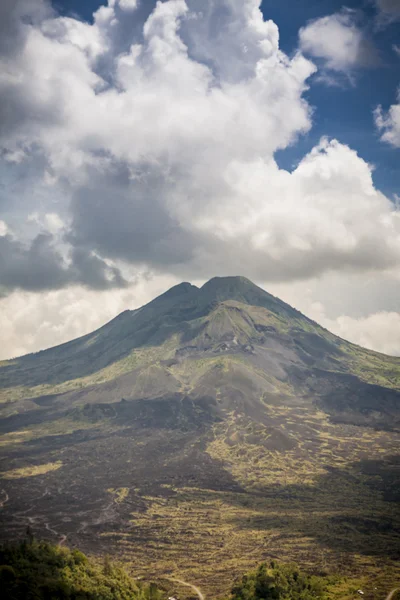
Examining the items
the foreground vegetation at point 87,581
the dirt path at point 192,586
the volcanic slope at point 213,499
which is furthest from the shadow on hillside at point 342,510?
the dirt path at point 192,586

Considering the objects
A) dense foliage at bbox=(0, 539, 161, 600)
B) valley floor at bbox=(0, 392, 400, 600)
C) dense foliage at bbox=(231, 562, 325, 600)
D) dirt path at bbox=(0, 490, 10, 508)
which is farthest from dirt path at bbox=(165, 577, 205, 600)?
dirt path at bbox=(0, 490, 10, 508)

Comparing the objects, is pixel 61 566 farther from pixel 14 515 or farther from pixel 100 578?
pixel 14 515

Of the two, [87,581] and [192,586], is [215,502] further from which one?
[87,581]

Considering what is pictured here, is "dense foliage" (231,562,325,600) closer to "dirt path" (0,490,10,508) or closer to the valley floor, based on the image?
the valley floor

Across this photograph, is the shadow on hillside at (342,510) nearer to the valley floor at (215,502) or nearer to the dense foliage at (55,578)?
the valley floor at (215,502)

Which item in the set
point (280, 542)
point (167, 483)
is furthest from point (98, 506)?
point (280, 542)

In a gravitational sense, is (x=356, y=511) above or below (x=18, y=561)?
below

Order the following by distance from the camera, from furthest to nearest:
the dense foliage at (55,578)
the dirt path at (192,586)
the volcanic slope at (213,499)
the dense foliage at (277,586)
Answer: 1. the volcanic slope at (213,499)
2. the dirt path at (192,586)
3. the dense foliage at (277,586)
4. the dense foliage at (55,578)
